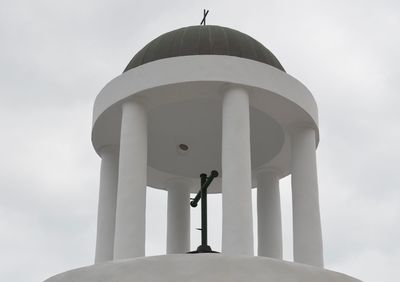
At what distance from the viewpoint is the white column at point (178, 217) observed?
21.5m

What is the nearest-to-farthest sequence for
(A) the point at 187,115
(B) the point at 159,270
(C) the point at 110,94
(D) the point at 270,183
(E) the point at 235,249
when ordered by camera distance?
(B) the point at 159,270 → (E) the point at 235,249 → (C) the point at 110,94 → (A) the point at 187,115 → (D) the point at 270,183

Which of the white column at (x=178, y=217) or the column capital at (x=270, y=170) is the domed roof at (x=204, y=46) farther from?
the white column at (x=178, y=217)

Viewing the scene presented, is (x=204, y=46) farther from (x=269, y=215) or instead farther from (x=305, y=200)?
(x=269, y=215)

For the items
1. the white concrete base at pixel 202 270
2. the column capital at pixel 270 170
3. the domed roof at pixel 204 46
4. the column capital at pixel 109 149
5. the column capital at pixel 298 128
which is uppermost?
the domed roof at pixel 204 46

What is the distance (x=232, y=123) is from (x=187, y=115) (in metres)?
3.42

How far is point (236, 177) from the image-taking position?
16.1 metres

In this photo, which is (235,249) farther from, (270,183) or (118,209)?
(270,183)

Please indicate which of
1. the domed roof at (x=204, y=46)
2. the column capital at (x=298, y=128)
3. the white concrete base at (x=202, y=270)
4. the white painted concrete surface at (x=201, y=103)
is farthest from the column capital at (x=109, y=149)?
the white concrete base at (x=202, y=270)

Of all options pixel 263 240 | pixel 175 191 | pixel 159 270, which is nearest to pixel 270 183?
pixel 263 240

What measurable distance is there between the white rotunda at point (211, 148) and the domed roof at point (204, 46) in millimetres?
31

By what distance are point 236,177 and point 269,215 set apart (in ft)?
16.5

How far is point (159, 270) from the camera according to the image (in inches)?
547

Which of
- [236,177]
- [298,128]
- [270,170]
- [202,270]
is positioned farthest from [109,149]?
[202,270]

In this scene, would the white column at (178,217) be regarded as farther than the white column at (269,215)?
Yes
